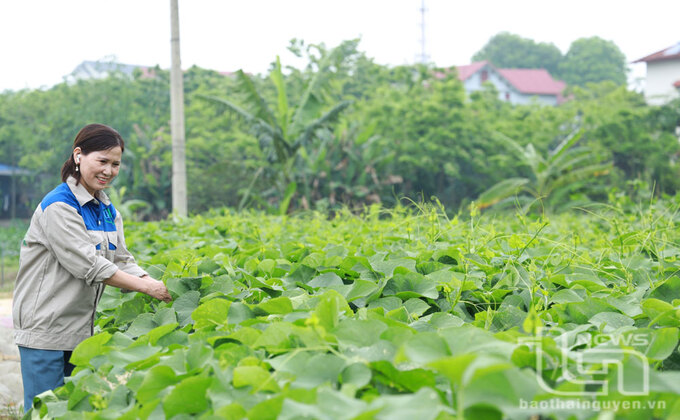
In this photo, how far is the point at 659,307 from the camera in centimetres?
148

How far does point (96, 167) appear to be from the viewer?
2.56 metres

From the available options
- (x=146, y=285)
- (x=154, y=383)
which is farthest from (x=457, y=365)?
(x=146, y=285)

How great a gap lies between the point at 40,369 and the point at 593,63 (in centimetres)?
7033

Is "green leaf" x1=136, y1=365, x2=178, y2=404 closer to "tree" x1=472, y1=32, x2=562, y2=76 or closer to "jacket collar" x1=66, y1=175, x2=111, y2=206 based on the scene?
"jacket collar" x1=66, y1=175, x2=111, y2=206

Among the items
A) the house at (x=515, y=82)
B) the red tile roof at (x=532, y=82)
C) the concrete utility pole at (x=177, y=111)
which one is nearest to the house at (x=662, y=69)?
the house at (x=515, y=82)

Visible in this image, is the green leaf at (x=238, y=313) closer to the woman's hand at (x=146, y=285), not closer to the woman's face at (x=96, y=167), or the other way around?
the woman's hand at (x=146, y=285)

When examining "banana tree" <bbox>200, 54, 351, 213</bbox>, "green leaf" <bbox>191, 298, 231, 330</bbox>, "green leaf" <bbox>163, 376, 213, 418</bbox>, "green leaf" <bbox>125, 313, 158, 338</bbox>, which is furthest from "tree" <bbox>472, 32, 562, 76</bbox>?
"green leaf" <bbox>163, 376, 213, 418</bbox>

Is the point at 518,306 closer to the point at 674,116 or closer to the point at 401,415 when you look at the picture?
the point at 401,415

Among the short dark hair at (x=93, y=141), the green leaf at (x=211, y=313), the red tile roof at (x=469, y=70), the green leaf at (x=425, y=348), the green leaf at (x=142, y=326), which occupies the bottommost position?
the green leaf at (x=142, y=326)

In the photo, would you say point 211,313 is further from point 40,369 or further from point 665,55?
point 665,55

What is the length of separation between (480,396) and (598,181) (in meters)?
19.5

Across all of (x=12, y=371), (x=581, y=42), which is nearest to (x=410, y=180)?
(x=12, y=371)

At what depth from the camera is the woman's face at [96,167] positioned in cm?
256

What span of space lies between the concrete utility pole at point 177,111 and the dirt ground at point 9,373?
11.1 feet
